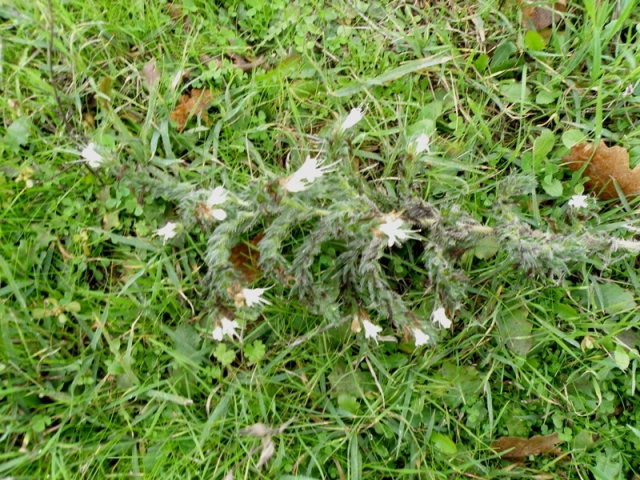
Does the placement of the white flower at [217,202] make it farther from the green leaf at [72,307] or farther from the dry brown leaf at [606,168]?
the dry brown leaf at [606,168]

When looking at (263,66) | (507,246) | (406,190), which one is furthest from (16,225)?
(507,246)

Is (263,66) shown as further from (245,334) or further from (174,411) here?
(174,411)

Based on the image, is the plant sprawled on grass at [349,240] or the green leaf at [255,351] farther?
the green leaf at [255,351]

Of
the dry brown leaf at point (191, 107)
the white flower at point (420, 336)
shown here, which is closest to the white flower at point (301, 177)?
the white flower at point (420, 336)

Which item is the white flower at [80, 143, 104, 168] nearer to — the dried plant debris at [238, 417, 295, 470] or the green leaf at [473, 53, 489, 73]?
the dried plant debris at [238, 417, 295, 470]

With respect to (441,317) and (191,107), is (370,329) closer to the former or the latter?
(441,317)

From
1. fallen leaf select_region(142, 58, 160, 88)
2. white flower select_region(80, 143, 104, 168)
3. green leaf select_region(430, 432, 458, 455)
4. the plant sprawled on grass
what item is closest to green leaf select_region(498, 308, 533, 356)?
the plant sprawled on grass
